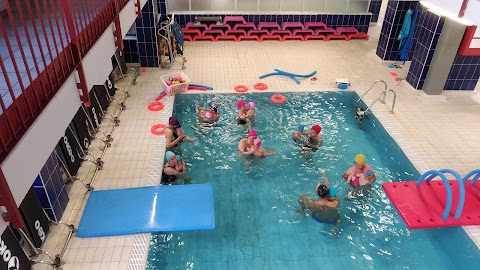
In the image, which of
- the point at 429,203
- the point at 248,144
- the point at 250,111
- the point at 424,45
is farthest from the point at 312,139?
the point at 424,45

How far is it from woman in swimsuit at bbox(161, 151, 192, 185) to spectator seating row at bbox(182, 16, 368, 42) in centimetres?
745

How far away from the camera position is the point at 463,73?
9.09 meters

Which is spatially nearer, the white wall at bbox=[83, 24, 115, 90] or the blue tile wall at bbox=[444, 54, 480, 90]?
the white wall at bbox=[83, 24, 115, 90]

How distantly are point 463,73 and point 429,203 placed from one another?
5154mm

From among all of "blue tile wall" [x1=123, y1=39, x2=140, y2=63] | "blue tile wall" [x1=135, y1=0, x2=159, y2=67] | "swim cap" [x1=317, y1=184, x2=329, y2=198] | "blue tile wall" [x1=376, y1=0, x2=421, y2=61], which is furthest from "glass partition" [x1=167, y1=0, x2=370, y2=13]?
"swim cap" [x1=317, y1=184, x2=329, y2=198]

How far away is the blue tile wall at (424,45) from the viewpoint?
28.1 feet

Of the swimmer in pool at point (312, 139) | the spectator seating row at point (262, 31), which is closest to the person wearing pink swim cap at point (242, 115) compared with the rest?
the swimmer in pool at point (312, 139)

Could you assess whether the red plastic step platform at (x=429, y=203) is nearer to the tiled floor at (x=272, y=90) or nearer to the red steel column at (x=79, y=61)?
the tiled floor at (x=272, y=90)

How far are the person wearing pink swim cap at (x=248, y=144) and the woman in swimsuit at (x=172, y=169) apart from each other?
4.02ft

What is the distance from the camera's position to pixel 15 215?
241cm

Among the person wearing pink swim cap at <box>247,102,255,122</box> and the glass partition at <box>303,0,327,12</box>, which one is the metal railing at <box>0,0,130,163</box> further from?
the glass partition at <box>303,0,327,12</box>

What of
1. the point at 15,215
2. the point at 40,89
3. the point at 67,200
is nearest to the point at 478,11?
the point at 40,89

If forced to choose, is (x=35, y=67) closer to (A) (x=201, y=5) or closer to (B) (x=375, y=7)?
(A) (x=201, y=5)

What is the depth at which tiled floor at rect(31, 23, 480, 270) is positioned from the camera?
5.14 metres
